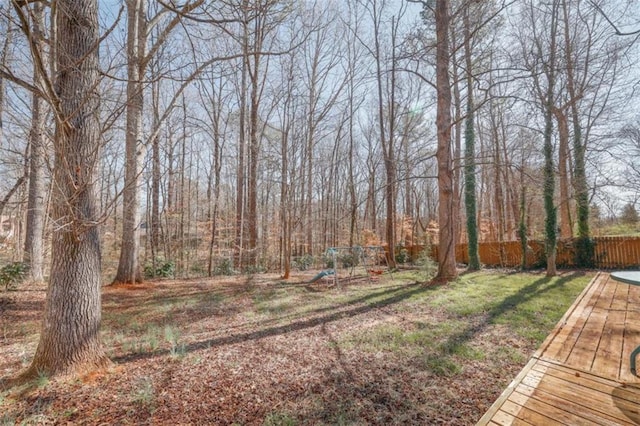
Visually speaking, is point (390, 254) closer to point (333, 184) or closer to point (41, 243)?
point (333, 184)

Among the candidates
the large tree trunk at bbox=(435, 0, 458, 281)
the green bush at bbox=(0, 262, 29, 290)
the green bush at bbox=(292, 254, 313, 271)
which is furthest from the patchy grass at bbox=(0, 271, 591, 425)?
the green bush at bbox=(292, 254, 313, 271)

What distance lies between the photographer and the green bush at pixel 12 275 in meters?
5.42

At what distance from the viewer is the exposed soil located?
1.93m

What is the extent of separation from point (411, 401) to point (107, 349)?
3208 mm

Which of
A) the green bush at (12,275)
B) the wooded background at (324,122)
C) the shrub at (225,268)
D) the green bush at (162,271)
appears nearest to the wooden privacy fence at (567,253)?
the wooded background at (324,122)

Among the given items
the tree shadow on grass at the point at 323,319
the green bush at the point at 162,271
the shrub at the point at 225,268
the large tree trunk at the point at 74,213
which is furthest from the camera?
the shrub at the point at 225,268

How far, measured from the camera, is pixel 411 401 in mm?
2076

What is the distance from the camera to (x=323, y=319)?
422 cm

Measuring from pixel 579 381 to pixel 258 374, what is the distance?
2602mm

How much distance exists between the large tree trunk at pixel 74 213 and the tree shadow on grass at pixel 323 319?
562 millimetres

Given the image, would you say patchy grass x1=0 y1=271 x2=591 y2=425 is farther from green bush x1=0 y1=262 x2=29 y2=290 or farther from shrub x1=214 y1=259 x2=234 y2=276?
shrub x1=214 y1=259 x2=234 y2=276

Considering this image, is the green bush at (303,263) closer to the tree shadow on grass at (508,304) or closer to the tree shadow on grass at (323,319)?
the tree shadow on grass at (323,319)

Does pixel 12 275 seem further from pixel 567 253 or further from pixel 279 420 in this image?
pixel 567 253

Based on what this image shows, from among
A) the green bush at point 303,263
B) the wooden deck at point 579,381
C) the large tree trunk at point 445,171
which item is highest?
the large tree trunk at point 445,171
